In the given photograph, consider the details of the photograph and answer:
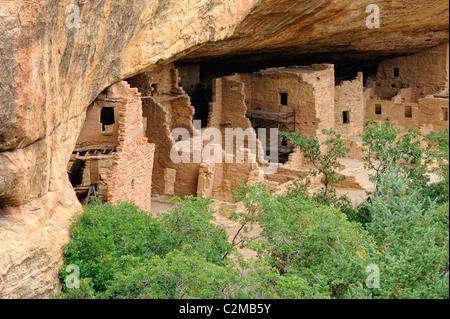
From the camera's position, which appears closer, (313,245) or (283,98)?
(313,245)

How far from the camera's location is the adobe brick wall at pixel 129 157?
58.3 ft

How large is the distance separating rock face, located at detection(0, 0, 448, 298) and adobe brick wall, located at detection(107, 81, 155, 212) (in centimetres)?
108

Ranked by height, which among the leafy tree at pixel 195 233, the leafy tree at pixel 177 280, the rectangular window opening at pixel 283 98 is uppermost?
the rectangular window opening at pixel 283 98

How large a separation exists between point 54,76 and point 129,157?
429 centimetres

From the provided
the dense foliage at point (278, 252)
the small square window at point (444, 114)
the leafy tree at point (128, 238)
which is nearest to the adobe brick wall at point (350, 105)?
the small square window at point (444, 114)

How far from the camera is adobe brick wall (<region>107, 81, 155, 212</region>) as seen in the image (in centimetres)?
1778

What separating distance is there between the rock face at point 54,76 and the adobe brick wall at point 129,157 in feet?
3.56

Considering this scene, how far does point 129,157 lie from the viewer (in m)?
18.1

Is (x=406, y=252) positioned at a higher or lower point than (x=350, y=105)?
lower

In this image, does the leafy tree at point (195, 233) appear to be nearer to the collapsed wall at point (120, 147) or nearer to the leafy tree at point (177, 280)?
the leafy tree at point (177, 280)

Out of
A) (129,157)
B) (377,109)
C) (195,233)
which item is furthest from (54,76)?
(377,109)

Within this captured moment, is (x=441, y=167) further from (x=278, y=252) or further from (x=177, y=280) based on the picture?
(x=177, y=280)

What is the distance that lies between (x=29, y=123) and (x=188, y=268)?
3626mm
